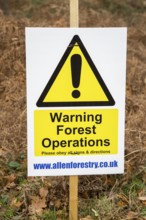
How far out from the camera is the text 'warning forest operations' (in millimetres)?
3463

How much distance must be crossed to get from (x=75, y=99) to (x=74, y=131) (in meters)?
0.25

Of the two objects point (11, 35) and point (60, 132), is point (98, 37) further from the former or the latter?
point (11, 35)

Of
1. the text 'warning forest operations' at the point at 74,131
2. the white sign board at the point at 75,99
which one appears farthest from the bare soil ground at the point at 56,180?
the text 'warning forest operations' at the point at 74,131

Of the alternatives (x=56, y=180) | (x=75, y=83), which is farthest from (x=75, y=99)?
(x=56, y=180)

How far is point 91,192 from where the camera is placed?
4.25 m

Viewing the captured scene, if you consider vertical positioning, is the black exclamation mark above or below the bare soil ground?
above

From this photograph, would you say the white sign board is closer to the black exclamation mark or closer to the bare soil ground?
the black exclamation mark

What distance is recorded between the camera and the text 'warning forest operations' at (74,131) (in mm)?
3463

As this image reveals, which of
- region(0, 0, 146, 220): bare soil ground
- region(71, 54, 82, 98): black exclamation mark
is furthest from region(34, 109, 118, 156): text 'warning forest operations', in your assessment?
region(0, 0, 146, 220): bare soil ground

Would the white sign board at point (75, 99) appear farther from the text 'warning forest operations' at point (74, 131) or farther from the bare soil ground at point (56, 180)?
the bare soil ground at point (56, 180)

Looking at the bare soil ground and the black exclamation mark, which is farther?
the bare soil ground

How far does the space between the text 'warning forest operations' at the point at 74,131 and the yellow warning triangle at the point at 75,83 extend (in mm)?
81

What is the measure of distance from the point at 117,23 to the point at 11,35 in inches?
173

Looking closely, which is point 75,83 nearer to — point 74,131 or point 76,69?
point 76,69
